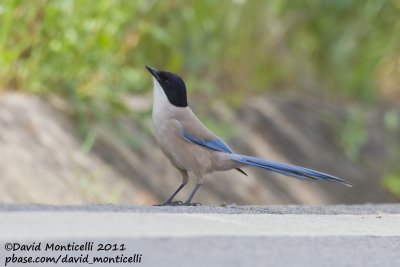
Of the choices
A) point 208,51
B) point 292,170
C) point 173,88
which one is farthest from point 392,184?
point 292,170

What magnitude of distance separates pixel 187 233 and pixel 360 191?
702 centimetres

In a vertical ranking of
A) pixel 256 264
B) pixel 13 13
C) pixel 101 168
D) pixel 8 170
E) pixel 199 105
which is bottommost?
pixel 256 264

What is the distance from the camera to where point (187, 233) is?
16.0ft

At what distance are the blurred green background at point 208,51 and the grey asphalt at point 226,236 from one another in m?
3.67

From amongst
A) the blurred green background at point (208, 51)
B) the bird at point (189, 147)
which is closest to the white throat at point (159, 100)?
the bird at point (189, 147)

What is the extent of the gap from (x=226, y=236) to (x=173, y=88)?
7.83 feet

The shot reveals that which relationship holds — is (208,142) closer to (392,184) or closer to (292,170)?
(292,170)

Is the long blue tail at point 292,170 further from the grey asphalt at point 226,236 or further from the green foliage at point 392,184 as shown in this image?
the green foliage at point 392,184

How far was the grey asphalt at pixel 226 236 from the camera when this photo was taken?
4605mm

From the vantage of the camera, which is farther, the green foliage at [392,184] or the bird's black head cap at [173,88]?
the green foliage at [392,184]

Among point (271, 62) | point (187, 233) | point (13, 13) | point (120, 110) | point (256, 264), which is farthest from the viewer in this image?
point (271, 62)

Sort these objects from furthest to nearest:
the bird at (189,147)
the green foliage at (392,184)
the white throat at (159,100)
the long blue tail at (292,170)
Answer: the green foliage at (392,184)
the white throat at (159,100)
the bird at (189,147)
the long blue tail at (292,170)

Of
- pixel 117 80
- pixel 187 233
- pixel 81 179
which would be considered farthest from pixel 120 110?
pixel 187 233

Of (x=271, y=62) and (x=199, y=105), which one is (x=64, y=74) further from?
(x=271, y=62)
